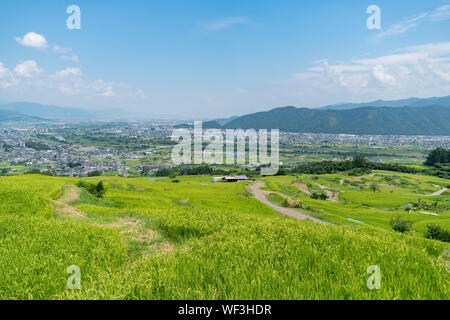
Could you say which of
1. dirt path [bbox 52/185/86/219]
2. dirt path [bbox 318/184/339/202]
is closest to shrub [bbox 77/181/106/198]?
dirt path [bbox 52/185/86/219]

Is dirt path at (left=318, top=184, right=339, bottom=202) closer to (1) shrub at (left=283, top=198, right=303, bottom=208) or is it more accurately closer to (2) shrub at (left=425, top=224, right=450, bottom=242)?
(1) shrub at (left=283, top=198, right=303, bottom=208)

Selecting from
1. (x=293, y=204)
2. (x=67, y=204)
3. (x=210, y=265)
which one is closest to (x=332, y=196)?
(x=293, y=204)

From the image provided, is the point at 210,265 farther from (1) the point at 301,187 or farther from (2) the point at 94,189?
(1) the point at 301,187

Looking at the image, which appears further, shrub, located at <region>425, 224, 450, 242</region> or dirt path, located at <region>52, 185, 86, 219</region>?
shrub, located at <region>425, 224, 450, 242</region>

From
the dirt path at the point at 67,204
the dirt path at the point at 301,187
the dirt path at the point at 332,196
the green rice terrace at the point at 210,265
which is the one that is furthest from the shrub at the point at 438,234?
the dirt path at the point at 301,187

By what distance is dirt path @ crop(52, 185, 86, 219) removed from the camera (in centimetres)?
1416

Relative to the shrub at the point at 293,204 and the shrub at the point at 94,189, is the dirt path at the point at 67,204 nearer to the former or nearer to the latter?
the shrub at the point at 94,189

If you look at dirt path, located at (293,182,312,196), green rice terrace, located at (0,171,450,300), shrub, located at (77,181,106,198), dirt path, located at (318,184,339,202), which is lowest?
dirt path, located at (318,184,339,202)

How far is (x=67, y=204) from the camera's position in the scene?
18656 mm

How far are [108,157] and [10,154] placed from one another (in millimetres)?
50121

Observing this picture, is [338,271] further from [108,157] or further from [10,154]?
[10,154]

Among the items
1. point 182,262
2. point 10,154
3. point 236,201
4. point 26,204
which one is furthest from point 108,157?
point 182,262

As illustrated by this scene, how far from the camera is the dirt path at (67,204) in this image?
14158mm
